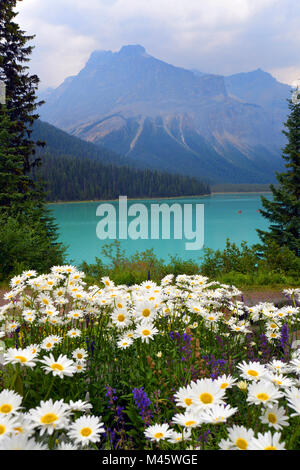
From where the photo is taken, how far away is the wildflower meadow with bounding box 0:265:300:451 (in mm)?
1332

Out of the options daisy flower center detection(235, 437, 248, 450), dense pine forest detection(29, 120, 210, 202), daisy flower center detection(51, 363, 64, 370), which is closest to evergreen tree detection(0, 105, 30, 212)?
daisy flower center detection(51, 363, 64, 370)

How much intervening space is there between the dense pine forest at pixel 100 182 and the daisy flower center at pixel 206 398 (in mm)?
100472

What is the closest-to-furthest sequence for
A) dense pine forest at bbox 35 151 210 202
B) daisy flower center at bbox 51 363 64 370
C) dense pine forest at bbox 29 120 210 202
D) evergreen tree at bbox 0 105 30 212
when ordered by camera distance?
daisy flower center at bbox 51 363 64 370 < evergreen tree at bbox 0 105 30 212 < dense pine forest at bbox 29 120 210 202 < dense pine forest at bbox 35 151 210 202

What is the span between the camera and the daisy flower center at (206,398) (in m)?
1.37

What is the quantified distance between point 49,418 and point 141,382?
3.81 feet

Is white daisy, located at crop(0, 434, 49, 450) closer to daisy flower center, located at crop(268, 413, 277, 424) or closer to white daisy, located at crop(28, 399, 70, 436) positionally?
white daisy, located at crop(28, 399, 70, 436)

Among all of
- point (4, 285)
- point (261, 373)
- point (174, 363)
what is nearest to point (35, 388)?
point (174, 363)

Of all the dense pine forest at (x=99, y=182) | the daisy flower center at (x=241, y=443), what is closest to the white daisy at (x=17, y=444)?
the daisy flower center at (x=241, y=443)

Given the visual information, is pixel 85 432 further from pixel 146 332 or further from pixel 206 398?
pixel 146 332

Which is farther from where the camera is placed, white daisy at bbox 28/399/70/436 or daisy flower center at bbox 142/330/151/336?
daisy flower center at bbox 142/330/151/336

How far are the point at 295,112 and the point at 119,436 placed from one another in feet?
59.6

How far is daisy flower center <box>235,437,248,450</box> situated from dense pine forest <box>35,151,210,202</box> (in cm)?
10069

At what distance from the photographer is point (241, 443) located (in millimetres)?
1216
